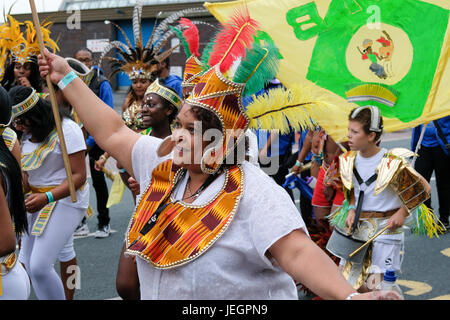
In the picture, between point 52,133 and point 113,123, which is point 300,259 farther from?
point 52,133

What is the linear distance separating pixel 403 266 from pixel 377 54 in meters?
2.16

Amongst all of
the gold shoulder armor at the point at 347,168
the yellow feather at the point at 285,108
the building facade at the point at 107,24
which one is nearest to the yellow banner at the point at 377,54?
the gold shoulder armor at the point at 347,168

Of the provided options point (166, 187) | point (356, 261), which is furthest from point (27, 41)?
point (356, 261)

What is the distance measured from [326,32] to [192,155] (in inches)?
113

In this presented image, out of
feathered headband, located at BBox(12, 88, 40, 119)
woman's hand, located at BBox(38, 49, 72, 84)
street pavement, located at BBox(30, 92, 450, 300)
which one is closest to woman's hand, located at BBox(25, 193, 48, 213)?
feathered headband, located at BBox(12, 88, 40, 119)

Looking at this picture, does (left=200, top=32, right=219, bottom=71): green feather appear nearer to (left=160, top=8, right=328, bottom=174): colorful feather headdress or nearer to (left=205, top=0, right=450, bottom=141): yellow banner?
(left=160, top=8, right=328, bottom=174): colorful feather headdress

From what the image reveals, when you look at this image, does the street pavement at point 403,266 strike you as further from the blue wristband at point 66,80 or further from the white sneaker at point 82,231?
the blue wristband at point 66,80

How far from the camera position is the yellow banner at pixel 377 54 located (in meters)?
4.00

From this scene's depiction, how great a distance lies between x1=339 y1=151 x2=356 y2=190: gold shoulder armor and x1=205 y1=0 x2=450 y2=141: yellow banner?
156 mm

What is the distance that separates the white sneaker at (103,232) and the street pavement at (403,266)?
0.06 meters

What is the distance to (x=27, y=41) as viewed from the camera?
4098 mm

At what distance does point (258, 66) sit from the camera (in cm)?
190

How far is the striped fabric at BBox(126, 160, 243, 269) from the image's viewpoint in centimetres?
174

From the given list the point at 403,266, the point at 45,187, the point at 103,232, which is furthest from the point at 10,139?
the point at 403,266
